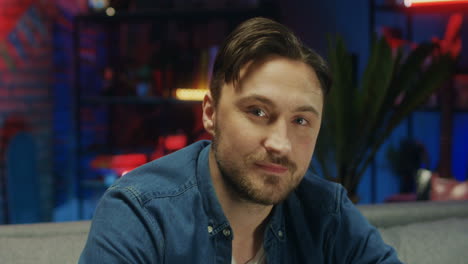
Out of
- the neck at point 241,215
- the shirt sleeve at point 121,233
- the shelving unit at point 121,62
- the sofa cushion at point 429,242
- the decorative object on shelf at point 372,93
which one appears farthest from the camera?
the shelving unit at point 121,62

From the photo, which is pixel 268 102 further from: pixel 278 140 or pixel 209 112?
pixel 209 112

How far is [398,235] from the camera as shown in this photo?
1.48 m

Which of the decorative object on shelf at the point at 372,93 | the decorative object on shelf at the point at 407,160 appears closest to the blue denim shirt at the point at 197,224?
the decorative object on shelf at the point at 372,93

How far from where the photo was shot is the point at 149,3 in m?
3.45

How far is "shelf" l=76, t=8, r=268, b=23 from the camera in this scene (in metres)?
3.26

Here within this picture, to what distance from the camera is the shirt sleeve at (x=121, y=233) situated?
898 mm

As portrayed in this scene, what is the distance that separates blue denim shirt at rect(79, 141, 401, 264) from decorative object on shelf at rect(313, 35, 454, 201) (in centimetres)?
89

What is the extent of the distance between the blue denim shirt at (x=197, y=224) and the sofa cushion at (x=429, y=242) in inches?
10.0

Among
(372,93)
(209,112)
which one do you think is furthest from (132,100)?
(209,112)

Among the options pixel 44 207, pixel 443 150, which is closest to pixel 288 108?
pixel 443 150

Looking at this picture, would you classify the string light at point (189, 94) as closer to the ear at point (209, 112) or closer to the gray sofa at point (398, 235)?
the gray sofa at point (398, 235)

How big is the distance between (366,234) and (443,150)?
2069 mm

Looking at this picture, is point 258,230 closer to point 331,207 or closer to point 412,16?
point 331,207

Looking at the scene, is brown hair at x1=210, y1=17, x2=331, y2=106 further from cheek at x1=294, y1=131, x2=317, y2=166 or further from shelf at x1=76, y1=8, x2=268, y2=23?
Answer: shelf at x1=76, y1=8, x2=268, y2=23
